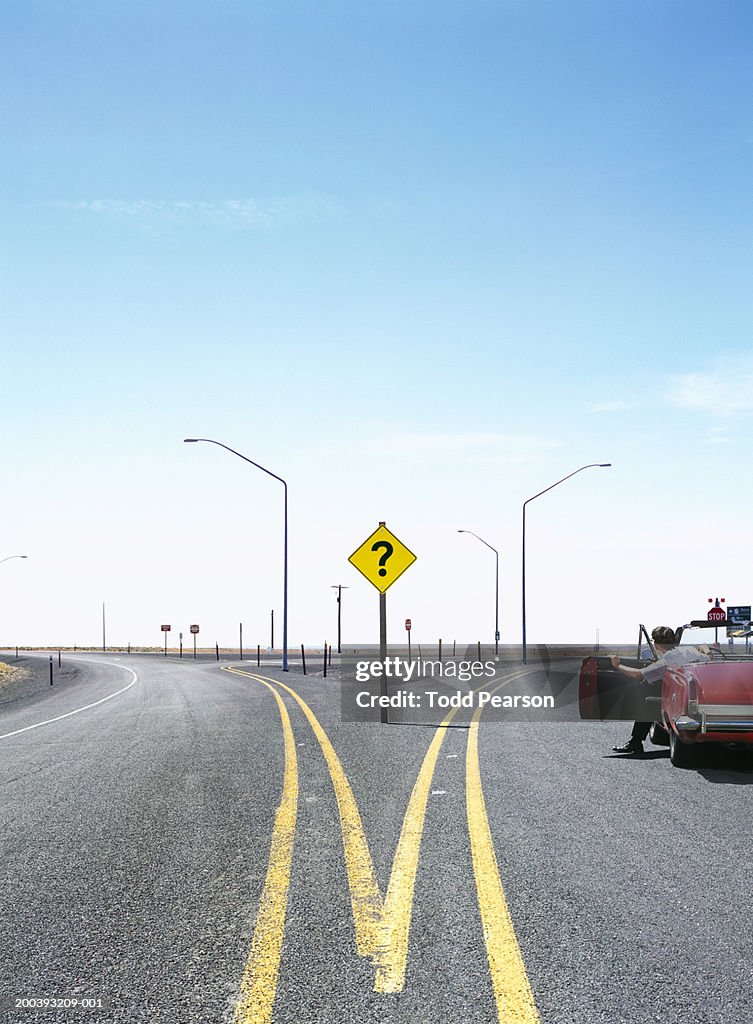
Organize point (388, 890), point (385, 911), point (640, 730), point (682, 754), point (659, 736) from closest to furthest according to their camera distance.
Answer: point (385, 911) < point (388, 890) < point (682, 754) < point (640, 730) < point (659, 736)

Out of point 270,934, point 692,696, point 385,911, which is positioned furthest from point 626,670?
point 270,934

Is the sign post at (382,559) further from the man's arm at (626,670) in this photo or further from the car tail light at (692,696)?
the car tail light at (692,696)

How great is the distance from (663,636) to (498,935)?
712 centimetres

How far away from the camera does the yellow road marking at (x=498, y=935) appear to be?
3732 mm

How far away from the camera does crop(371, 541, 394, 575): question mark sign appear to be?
52.3 ft

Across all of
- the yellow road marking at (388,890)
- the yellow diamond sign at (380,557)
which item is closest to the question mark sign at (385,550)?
the yellow diamond sign at (380,557)

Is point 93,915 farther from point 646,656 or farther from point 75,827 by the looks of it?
point 646,656

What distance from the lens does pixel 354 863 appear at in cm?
597

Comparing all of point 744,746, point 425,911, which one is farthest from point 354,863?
point 744,746

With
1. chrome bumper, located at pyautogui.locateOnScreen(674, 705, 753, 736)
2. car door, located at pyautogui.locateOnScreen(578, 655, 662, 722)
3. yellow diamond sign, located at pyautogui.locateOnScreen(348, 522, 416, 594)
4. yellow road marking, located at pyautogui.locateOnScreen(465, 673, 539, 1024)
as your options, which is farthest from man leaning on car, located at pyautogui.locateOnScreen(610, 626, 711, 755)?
yellow diamond sign, located at pyautogui.locateOnScreen(348, 522, 416, 594)

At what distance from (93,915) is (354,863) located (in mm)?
1754

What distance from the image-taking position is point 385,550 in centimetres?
1598

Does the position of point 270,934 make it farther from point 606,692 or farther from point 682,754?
point 606,692

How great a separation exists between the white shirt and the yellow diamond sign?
5.47 meters
